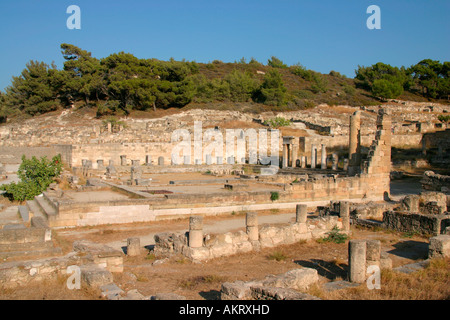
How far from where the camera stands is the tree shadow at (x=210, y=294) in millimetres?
6336

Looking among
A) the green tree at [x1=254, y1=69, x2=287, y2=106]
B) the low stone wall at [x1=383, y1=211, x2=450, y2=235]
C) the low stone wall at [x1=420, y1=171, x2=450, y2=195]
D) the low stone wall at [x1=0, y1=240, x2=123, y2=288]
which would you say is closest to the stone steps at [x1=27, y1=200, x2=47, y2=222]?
the low stone wall at [x1=0, y1=240, x2=123, y2=288]

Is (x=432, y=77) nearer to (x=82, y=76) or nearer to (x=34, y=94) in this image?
(x=82, y=76)

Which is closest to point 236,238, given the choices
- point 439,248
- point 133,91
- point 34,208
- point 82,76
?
point 439,248

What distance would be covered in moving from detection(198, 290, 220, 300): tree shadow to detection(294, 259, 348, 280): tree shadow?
7.33 ft

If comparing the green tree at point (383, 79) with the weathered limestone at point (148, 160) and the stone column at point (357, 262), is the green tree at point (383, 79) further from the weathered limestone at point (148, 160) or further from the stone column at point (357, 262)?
the stone column at point (357, 262)

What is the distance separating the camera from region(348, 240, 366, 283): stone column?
6988 mm

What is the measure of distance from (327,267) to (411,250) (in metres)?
2.51

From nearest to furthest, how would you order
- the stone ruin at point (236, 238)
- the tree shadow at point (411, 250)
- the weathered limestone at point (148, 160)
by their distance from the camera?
the tree shadow at point (411, 250) < the stone ruin at point (236, 238) < the weathered limestone at point (148, 160)

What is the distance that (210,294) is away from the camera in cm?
657

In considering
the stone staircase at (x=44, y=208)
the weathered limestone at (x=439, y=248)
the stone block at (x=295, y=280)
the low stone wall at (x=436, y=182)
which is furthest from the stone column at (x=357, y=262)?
the low stone wall at (x=436, y=182)

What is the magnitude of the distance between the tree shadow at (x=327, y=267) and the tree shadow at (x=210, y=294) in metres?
2.23

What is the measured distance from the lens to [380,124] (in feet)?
62.1

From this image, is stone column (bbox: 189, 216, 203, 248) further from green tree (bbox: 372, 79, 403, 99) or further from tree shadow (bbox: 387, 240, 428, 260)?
green tree (bbox: 372, 79, 403, 99)
